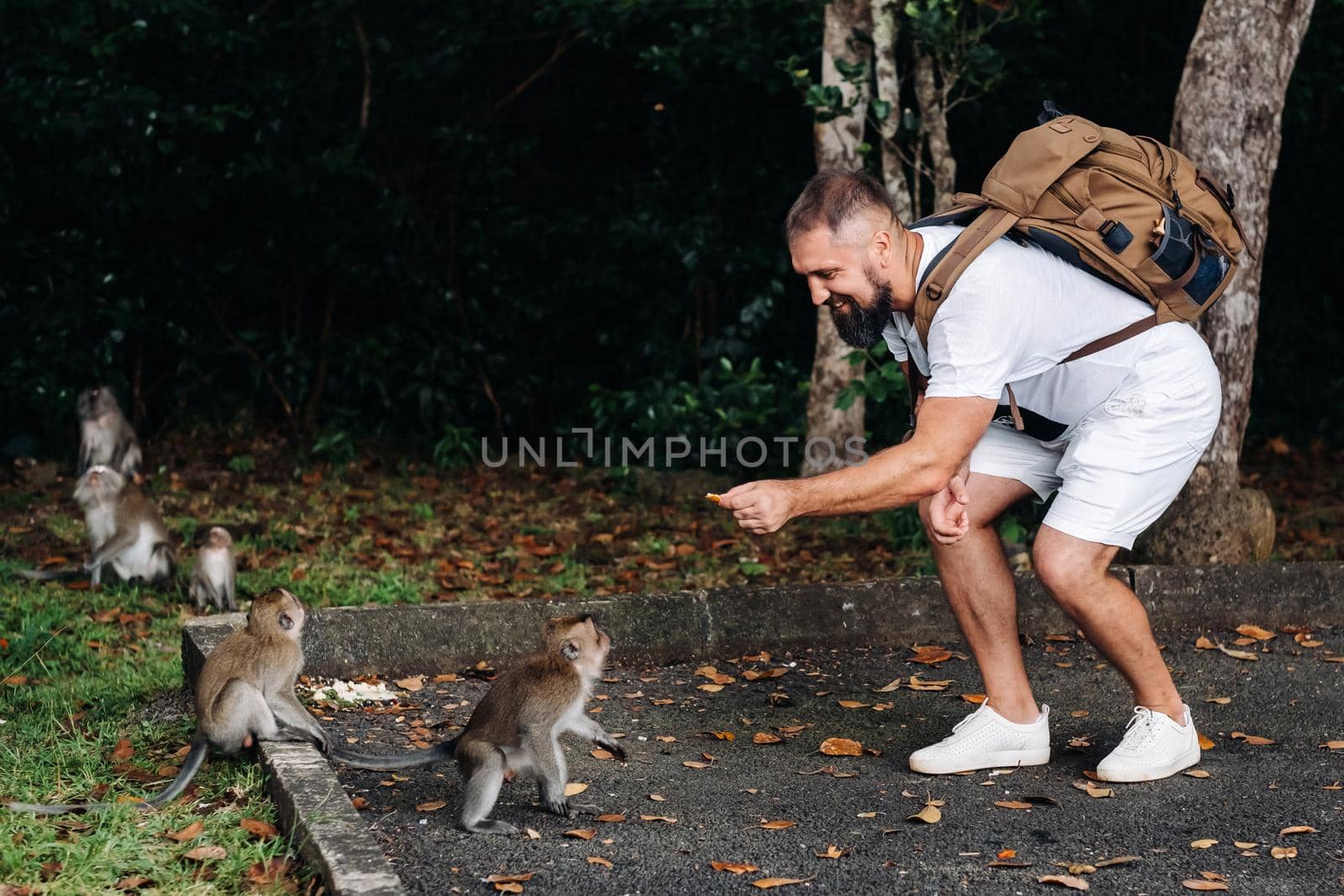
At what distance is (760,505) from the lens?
3.61 metres

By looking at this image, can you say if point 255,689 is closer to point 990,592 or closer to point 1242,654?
point 990,592

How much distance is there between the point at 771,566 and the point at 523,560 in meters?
1.31

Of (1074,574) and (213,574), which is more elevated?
(1074,574)

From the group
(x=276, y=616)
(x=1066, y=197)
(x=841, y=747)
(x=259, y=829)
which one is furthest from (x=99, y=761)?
(x=1066, y=197)

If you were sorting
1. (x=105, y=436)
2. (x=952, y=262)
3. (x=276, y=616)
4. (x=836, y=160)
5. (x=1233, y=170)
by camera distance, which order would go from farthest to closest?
(x=105, y=436) < (x=836, y=160) < (x=1233, y=170) < (x=276, y=616) < (x=952, y=262)

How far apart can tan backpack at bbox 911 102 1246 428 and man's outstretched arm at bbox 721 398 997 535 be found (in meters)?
0.25

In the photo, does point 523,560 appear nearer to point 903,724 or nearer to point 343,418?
point 903,724

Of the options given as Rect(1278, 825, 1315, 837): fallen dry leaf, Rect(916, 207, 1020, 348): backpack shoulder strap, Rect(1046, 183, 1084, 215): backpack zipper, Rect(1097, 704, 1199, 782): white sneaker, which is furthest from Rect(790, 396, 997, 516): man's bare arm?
Rect(1278, 825, 1315, 837): fallen dry leaf

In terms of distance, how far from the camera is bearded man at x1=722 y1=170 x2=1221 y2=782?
378cm

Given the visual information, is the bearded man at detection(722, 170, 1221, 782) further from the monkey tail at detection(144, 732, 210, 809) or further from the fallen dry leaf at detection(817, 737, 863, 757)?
the monkey tail at detection(144, 732, 210, 809)

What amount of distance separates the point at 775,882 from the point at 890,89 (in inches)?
213

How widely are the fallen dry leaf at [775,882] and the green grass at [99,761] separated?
119 cm

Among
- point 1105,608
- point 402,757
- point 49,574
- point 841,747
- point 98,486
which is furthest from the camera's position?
point 98,486

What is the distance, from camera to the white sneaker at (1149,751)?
168 inches
